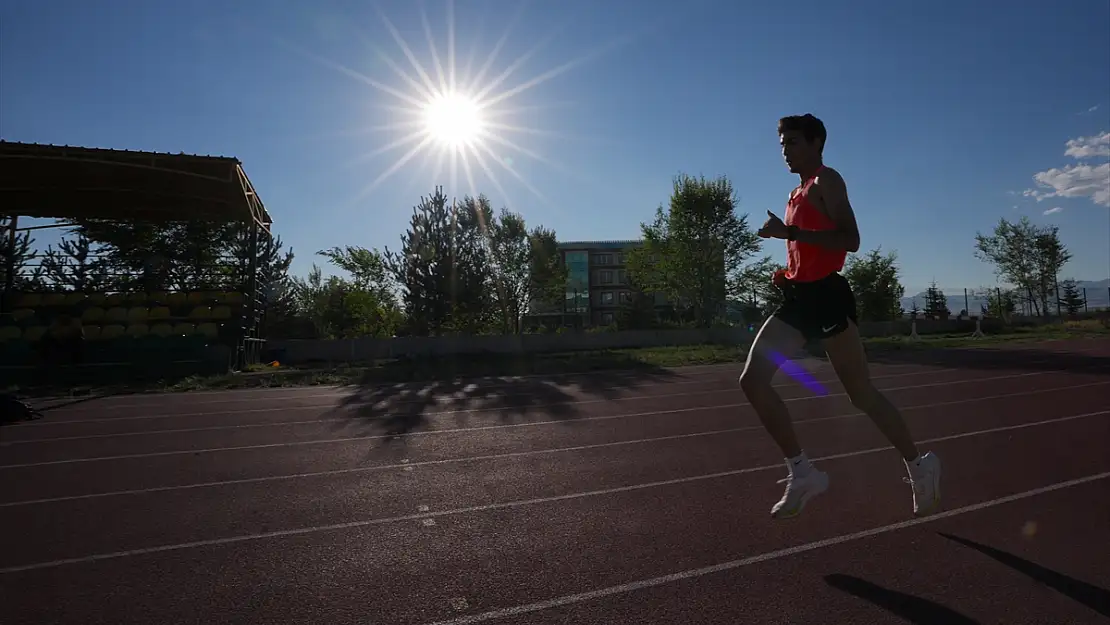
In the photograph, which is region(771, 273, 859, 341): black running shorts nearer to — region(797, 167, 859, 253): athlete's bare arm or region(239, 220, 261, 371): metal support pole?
region(797, 167, 859, 253): athlete's bare arm

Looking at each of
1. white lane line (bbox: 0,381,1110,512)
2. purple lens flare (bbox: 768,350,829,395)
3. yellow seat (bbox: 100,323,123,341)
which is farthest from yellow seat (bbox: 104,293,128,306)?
purple lens flare (bbox: 768,350,829,395)

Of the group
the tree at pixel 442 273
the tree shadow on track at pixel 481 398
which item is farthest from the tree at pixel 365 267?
the tree shadow on track at pixel 481 398

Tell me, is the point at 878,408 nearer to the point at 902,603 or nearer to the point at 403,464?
the point at 902,603

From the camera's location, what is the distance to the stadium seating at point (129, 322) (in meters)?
17.7

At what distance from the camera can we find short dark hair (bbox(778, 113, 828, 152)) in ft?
11.4

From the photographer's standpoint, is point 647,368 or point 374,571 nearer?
point 374,571

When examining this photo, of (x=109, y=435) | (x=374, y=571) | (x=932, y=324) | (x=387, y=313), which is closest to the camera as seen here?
(x=374, y=571)

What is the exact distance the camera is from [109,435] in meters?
7.84

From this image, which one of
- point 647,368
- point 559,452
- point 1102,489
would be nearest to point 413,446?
point 559,452

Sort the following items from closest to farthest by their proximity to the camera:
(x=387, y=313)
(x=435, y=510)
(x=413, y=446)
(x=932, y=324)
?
(x=435, y=510) → (x=413, y=446) → (x=932, y=324) → (x=387, y=313)

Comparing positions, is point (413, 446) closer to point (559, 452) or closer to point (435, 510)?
point (559, 452)

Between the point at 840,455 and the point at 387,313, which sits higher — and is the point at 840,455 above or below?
below

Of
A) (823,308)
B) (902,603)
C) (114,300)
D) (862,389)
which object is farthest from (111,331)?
(902,603)

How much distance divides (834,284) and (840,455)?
2.83 metres
